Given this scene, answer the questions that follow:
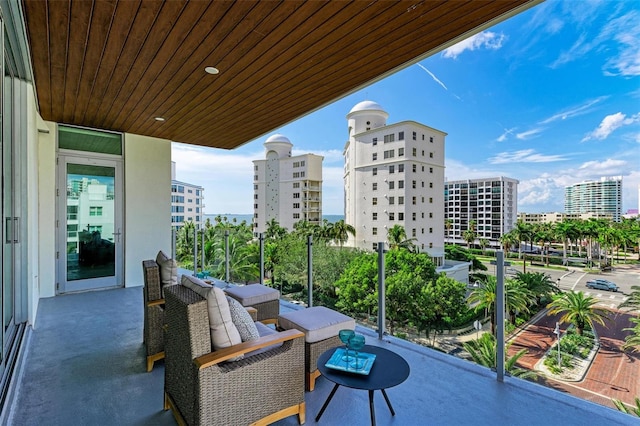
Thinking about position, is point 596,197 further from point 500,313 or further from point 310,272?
point 500,313

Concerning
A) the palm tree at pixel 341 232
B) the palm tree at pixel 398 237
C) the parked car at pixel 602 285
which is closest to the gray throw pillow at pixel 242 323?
the parked car at pixel 602 285

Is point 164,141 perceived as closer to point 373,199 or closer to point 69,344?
point 69,344

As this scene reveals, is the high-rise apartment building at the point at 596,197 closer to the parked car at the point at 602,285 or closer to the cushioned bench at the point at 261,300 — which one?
the parked car at the point at 602,285

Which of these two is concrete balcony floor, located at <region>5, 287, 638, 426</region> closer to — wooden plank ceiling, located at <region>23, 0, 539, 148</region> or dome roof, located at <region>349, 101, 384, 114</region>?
wooden plank ceiling, located at <region>23, 0, 539, 148</region>

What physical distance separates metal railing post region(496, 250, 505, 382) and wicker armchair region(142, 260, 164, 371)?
8.93ft

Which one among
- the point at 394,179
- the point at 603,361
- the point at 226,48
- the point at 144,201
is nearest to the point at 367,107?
the point at 394,179

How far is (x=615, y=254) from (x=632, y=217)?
21.5ft

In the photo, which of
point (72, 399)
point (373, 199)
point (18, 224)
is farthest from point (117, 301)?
point (373, 199)

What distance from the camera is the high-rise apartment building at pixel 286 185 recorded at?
43.3 metres

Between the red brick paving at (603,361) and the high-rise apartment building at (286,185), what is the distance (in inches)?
1225

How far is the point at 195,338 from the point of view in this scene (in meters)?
1.56

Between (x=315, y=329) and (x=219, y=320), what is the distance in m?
0.83

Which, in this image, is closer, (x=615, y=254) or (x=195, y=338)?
(x=195, y=338)

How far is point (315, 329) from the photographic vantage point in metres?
2.24
